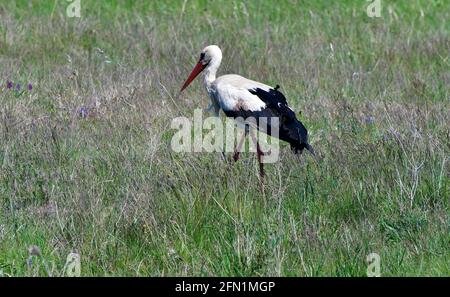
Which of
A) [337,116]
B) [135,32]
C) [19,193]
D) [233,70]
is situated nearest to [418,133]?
[337,116]

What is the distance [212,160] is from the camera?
566cm

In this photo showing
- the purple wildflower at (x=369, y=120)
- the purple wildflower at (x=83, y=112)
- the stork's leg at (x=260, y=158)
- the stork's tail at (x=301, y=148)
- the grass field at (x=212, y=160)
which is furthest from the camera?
the purple wildflower at (x=83, y=112)

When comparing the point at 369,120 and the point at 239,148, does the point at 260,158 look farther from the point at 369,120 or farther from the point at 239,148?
the point at 369,120

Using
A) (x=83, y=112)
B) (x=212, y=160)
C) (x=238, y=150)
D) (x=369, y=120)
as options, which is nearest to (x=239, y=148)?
(x=238, y=150)

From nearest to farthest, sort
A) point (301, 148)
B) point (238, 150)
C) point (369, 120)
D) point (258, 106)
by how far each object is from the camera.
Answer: point (301, 148)
point (238, 150)
point (258, 106)
point (369, 120)

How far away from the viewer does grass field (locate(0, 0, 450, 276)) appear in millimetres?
4598

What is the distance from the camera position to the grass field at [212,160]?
460 centimetres

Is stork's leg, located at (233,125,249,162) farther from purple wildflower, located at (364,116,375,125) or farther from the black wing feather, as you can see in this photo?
purple wildflower, located at (364,116,375,125)

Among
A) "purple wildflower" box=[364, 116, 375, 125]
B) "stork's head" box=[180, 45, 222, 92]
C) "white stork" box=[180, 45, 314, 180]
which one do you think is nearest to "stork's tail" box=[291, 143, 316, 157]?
"white stork" box=[180, 45, 314, 180]

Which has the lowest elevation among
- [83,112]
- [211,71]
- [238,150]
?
[83,112]

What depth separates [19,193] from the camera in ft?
17.7

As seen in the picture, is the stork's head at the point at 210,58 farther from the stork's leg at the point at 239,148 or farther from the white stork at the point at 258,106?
the stork's leg at the point at 239,148

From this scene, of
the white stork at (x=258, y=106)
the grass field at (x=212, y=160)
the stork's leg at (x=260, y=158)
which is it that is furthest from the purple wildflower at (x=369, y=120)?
the stork's leg at (x=260, y=158)

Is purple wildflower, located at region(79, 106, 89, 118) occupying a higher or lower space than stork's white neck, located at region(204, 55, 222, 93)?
lower
